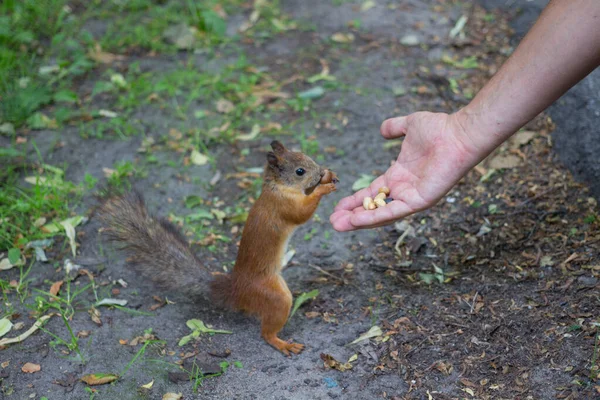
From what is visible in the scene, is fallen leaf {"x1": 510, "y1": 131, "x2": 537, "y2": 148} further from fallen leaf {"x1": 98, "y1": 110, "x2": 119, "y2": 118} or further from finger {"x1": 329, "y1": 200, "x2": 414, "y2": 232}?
fallen leaf {"x1": 98, "y1": 110, "x2": 119, "y2": 118}

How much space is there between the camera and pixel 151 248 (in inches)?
101

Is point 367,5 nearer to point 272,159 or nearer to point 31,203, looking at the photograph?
point 272,159

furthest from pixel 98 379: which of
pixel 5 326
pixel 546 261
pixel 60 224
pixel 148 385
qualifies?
pixel 546 261

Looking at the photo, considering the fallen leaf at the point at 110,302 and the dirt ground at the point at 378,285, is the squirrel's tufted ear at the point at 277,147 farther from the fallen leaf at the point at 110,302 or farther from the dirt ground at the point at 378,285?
the fallen leaf at the point at 110,302

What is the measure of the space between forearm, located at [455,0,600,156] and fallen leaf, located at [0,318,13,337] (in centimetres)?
186

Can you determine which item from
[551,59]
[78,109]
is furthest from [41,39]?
[551,59]

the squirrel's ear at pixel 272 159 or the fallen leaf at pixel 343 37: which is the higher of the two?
the squirrel's ear at pixel 272 159

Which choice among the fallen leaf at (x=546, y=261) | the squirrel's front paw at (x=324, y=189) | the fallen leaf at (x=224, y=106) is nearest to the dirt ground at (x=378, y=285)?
the fallen leaf at (x=546, y=261)

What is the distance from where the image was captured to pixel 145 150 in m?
3.62

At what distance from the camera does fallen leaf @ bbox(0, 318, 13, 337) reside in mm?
2463

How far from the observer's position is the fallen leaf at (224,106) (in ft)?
12.8

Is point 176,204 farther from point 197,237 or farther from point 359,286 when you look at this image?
point 359,286

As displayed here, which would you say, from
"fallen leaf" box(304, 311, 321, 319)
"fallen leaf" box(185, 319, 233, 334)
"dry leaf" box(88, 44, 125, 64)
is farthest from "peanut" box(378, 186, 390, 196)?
"dry leaf" box(88, 44, 125, 64)

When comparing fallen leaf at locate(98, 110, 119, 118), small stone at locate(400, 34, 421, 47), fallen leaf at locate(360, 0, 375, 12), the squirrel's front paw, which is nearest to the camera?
the squirrel's front paw
